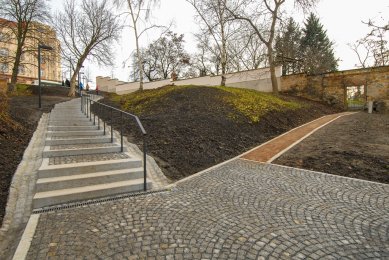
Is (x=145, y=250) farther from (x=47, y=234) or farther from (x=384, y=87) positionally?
(x=384, y=87)

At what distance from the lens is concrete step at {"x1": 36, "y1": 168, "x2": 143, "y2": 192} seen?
439 cm

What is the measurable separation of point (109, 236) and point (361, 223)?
3.50 m

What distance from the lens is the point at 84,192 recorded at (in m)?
4.45

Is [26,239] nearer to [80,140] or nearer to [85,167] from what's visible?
[85,167]

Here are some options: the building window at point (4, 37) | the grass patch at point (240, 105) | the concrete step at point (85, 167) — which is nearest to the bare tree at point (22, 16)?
the building window at point (4, 37)

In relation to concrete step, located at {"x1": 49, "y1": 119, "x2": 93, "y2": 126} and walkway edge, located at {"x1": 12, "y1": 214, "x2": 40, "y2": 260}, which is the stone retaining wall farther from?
walkway edge, located at {"x1": 12, "y1": 214, "x2": 40, "y2": 260}

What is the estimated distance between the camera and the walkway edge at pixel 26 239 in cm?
283

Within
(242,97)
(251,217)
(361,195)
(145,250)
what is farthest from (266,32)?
(145,250)

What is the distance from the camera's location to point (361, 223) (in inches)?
142

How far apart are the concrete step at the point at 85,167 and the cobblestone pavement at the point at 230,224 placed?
40.6 inches

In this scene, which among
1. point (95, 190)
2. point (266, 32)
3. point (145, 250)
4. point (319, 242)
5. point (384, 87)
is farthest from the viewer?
point (266, 32)

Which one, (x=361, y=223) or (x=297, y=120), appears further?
(x=297, y=120)

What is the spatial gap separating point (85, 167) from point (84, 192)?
2.34ft

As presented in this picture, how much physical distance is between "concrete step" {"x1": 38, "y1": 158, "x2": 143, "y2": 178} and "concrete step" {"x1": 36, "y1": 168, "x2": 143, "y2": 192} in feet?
0.41
